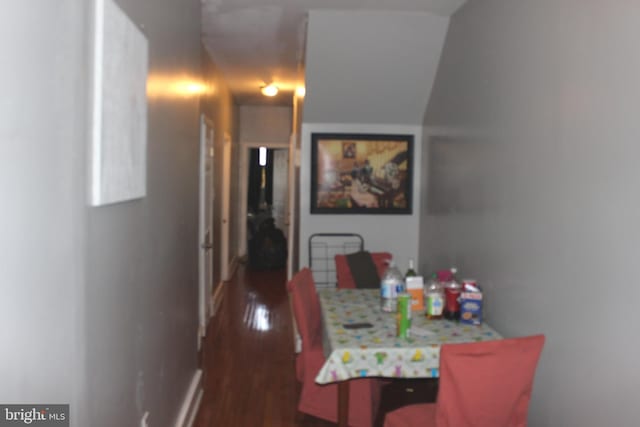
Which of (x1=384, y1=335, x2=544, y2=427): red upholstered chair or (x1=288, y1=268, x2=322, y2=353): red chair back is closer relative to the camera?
(x1=384, y1=335, x2=544, y2=427): red upholstered chair

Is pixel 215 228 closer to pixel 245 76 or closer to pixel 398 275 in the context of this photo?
pixel 245 76

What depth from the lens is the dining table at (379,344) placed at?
2.27m

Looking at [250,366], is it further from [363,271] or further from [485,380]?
[485,380]

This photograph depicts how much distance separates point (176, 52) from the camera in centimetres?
252

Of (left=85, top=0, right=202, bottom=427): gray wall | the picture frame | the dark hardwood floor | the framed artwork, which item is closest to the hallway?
the dark hardwood floor

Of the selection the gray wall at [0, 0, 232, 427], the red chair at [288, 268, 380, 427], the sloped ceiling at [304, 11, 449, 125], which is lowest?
the red chair at [288, 268, 380, 427]

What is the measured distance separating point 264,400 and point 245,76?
3672 millimetres

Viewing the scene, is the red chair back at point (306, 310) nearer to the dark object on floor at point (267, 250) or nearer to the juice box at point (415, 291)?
the juice box at point (415, 291)

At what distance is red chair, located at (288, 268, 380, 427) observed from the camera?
2740 mm

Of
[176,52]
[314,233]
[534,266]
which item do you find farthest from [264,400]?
[176,52]

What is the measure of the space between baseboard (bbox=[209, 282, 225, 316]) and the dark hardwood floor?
0.21ft

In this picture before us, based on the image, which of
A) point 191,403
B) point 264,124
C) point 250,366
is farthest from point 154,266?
point 264,124

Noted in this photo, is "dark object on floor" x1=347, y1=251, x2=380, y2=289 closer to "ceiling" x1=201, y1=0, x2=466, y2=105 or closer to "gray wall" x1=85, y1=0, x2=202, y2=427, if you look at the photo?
"gray wall" x1=85, y1=0, x2=202, y2=427

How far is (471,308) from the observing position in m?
2.67
